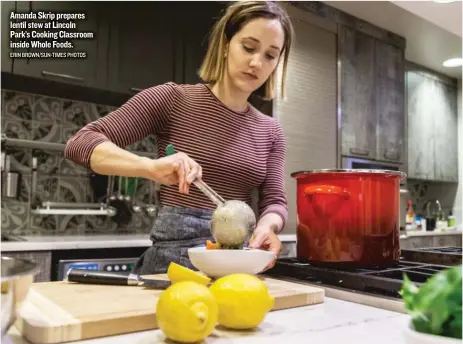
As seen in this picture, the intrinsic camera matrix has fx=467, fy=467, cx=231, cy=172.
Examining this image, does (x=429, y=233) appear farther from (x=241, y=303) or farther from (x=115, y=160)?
(x=241, y=303)

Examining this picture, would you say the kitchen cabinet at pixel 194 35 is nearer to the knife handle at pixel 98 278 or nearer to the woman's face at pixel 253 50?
the woman's face at pixel 253 50

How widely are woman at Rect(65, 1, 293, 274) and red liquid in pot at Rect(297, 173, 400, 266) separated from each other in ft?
0.48

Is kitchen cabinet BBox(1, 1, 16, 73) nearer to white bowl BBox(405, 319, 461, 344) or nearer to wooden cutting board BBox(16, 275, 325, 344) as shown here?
wooden cutting board BBox(16, 275, 325, 344)

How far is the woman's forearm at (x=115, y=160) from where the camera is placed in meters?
1.04

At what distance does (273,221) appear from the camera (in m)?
1.24

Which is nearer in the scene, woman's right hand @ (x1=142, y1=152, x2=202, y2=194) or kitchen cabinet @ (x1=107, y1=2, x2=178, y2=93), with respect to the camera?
woman's right hand @ (x1=142, y1=152, x2=202, y2=194)

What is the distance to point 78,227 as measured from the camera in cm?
251

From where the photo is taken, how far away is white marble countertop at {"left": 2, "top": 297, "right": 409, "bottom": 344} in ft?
1.96

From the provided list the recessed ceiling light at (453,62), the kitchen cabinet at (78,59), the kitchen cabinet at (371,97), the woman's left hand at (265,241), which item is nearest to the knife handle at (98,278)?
the woman's left hand at (265,241)

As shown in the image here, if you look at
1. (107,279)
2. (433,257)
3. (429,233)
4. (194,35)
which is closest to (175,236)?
(107,279)

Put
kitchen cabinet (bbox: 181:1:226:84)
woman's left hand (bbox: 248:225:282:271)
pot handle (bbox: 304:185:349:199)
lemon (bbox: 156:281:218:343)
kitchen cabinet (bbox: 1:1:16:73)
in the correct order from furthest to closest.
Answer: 1. kitchen cabinet (bbox: 181:1:226:84)
2. kitchen cabinet (bbox: 1:1:16:73)
3. woman's left hand (bbox: 248:225:282:271)
4. pot handle (bbox: 304:185:349:199)
5. lemon (bbox: 156:281:218:343)

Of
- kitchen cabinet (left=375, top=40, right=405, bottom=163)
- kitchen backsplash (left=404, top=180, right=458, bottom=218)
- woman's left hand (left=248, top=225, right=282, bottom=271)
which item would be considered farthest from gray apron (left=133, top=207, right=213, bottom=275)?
kitchen backsplash (left=404, top=180, right=458, bottom=218)

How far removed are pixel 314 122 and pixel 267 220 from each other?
1801mm

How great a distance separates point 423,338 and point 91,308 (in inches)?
17.7
